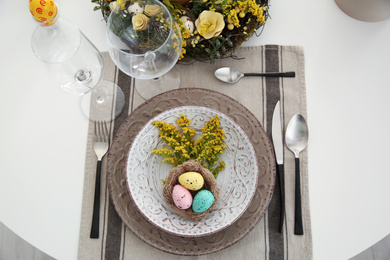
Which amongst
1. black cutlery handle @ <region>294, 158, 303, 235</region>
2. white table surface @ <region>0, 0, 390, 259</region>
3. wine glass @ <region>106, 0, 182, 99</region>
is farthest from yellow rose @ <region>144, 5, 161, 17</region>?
black cutlery handle @ <region>294, 158, 303, 235</region>

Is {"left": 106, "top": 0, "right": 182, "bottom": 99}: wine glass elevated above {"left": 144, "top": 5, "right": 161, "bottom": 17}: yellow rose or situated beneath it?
situated beneath

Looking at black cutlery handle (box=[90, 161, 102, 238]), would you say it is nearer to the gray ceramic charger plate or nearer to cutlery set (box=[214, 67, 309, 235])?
the gray ceramic charger plate

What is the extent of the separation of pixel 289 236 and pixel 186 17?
52cm

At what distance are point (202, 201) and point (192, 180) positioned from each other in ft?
0.15

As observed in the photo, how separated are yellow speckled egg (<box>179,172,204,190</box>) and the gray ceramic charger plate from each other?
11 centimetres

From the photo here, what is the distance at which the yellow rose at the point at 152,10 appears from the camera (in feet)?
1.95

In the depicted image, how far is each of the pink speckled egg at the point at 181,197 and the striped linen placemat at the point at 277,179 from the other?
0.13 meters

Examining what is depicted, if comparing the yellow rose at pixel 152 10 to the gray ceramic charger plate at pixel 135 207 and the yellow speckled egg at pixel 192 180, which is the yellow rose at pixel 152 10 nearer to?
the gray ceramic charger plate at pixel 135 207

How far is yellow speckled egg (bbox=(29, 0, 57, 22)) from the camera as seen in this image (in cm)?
67

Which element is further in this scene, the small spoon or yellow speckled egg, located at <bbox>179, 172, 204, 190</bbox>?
the small spoon

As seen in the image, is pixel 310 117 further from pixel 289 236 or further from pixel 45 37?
pixel 45 37

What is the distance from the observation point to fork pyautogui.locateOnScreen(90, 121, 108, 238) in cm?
66

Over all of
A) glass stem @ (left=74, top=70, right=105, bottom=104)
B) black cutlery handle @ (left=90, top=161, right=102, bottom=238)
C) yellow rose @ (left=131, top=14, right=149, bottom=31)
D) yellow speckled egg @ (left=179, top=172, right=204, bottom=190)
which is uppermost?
yellow rose @ (left=131, top=14, right=149, bottom=31)

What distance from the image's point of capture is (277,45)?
2.42 feet
